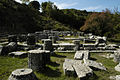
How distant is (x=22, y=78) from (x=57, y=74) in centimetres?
211

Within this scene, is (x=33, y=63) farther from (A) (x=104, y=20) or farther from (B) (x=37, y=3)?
(B) (x=37, y=3)

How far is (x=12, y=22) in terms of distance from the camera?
32188 mm

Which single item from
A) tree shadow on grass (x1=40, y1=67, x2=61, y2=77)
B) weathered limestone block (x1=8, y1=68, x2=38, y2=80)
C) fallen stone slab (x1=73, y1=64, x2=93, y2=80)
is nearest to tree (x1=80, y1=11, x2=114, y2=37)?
fallen stone slab (x1=73, y1=64, x2=93, y2=80)

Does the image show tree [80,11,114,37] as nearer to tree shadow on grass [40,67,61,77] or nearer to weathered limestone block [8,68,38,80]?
tree shadow on grass [40,67,61,77]

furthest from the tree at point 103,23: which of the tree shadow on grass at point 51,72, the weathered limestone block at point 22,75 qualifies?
the weathered limestone block at point 22,75

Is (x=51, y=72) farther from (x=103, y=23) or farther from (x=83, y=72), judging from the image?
(x=103, y=23)

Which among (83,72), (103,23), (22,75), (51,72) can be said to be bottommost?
(51,72)

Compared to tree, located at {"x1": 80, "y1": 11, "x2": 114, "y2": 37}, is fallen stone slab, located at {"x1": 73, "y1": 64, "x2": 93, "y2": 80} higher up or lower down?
lower down

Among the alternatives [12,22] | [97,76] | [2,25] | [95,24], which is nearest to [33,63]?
[97,76]

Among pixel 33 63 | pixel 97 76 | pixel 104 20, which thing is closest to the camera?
pixel 97 76

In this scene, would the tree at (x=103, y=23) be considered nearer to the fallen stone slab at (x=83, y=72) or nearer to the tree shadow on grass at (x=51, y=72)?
the fallen stone slab at (x=83, y=72)

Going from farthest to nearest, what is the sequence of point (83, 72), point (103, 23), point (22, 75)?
point (103, 23) < point (83, 72) < point (22, 75)

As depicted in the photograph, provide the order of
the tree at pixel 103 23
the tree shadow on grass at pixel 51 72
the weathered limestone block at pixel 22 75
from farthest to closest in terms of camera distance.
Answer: the tree at pixel 103 23 → the tree shadow on grass at pixel 51 72 → the weathered limestone block at pixel 22 75

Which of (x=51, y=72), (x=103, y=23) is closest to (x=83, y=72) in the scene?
(x=51, y=72)
